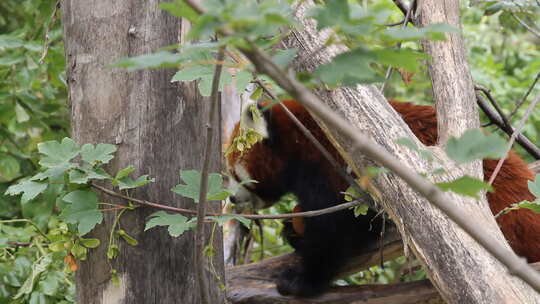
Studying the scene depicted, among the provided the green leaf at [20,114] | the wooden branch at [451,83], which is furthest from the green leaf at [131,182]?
the green leaf at [20,114]

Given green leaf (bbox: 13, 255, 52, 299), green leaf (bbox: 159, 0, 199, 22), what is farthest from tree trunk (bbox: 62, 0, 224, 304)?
green leaf (bbox: 159, 0, 199, 22)

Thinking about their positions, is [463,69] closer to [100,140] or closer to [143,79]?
[143,79]

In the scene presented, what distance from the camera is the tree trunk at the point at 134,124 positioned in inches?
60.0

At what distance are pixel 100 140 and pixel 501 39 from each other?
402 centimetres

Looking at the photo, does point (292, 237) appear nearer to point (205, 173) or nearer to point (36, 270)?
point (36, 270)

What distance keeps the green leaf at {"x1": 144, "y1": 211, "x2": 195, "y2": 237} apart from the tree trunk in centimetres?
17

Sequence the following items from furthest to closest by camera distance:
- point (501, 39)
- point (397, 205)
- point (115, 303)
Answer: point (501, 39)
point (115, 303)
point (397, 205)

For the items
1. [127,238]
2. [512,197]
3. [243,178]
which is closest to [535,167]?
[512,197]

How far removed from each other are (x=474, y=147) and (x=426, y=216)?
0.62 meters

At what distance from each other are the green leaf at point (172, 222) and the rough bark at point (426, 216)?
1.27 ft

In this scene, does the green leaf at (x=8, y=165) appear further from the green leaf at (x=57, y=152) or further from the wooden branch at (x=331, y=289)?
the green leaf at (x=57, y=152)

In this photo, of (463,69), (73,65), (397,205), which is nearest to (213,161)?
(73,65)

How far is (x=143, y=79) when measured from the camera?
1526 mm

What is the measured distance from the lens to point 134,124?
1.52 metres
